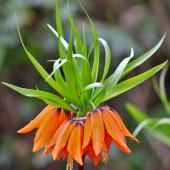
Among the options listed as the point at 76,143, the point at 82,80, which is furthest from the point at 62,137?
the point at 82,80

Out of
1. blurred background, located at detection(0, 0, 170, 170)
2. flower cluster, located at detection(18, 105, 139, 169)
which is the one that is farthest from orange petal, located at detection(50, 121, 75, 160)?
blurred background, located at detection(0, 0, 170, 170)

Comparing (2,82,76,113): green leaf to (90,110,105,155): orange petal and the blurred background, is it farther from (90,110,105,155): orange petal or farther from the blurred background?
the blurred background

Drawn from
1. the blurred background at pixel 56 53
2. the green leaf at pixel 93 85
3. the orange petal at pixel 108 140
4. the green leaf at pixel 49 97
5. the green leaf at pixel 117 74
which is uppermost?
the green leaf at pixel 49 97

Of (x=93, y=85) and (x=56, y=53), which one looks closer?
(x=93, y=85)

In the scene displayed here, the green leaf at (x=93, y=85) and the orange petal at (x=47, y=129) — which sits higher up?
the green leaf at (x=93, y=85)

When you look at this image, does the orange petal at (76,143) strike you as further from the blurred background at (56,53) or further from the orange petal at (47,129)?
the blurred background at (56,53)

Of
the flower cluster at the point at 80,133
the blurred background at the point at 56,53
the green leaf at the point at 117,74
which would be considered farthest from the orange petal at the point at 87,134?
the blurred background at the point at 56,53

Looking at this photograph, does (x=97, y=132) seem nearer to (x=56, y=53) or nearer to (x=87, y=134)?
(x=87, y=134)
